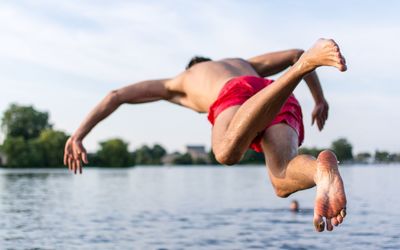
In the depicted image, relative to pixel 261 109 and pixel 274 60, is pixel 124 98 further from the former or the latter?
pixel 261 109

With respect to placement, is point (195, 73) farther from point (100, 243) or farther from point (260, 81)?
point (100, 243)

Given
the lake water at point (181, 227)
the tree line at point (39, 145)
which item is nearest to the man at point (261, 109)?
the lake water at point (181, 227)

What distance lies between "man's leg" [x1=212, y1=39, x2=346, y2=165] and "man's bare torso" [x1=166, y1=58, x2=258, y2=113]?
0.49 metres

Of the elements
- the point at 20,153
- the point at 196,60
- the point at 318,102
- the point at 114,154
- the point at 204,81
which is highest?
the point at 114,154

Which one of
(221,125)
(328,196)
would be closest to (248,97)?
(221,125)

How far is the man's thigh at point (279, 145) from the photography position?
5758mm

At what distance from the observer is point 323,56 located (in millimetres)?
4590

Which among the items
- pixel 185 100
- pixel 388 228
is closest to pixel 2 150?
pixel 388 228

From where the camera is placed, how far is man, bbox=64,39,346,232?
4736mm

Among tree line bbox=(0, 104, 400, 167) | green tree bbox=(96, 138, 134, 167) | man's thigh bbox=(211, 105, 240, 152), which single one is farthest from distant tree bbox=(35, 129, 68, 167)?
man's thigh bbox=(211, 105, 240, 152)

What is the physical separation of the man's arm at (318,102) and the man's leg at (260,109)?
5.36 feet

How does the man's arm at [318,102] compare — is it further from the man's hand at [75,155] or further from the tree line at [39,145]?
the tree line at [39,145]

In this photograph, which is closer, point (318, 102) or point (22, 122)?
point (318, 102)

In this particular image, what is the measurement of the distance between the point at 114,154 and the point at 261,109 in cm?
13724
